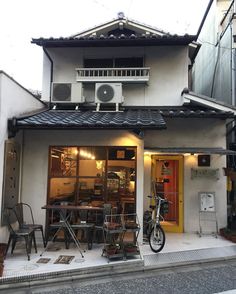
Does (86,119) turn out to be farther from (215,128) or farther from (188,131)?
(215,128)

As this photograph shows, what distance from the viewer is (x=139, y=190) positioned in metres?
7.94

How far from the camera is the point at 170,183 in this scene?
32.6ft

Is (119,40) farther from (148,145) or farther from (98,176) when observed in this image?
(98,176)

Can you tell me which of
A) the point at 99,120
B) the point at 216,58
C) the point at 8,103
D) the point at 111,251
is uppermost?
the point at 216,58

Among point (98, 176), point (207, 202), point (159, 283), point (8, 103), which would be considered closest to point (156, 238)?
point (159, 283)

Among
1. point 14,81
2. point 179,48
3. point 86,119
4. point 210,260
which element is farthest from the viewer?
point 179,48

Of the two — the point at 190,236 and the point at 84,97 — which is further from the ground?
the point at 84,97

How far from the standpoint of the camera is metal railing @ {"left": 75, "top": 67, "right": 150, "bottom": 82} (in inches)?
383

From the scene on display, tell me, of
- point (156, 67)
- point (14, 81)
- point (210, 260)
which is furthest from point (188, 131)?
point (14, 81)

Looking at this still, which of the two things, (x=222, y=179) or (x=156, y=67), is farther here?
(x=156, y=67)

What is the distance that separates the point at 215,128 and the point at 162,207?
3421mm

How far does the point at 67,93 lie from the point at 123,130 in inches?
111

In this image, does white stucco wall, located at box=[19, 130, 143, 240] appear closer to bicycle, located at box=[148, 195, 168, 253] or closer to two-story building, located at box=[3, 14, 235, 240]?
two-story building, located at box=[3, 14, 235, 240]

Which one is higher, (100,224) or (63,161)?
(63,161)
